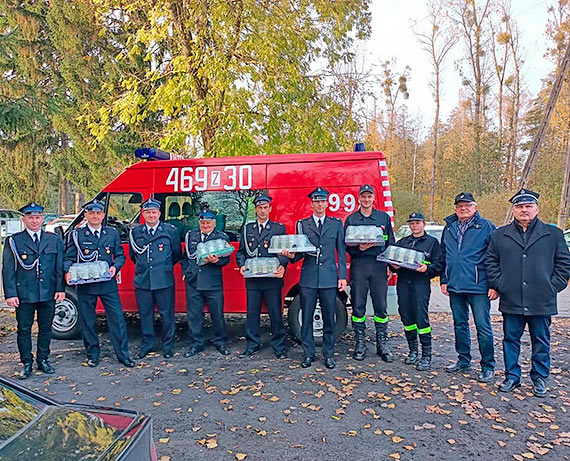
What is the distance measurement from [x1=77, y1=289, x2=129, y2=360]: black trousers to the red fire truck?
0.74 meters

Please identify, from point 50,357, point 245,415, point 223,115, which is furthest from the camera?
point 223,115

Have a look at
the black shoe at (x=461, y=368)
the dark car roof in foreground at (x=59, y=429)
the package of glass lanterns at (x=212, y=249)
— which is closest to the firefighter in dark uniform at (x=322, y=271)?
the package of glass lanterns at (x=212, y=249)

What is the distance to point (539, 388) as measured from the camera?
4.66 metres

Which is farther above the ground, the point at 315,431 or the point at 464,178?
the point at 464,178

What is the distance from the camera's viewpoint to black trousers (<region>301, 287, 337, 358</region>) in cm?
552

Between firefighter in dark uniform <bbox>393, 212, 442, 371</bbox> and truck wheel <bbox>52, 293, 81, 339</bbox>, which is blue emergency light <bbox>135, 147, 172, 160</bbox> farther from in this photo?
firefighter in dark uniform <bbox>393, 212, 442, 371</bbox>

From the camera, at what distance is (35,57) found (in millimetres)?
20281

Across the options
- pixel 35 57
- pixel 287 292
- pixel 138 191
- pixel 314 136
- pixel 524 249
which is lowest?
pixel 287 292

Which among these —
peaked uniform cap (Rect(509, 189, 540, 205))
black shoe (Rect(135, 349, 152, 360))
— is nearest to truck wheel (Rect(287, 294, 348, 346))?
black shoe (Rect(135, 349, 152, 360))

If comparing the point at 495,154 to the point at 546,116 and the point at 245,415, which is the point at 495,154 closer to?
the point at 546,116

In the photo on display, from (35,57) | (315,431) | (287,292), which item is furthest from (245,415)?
(35,57)

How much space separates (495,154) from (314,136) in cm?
2197

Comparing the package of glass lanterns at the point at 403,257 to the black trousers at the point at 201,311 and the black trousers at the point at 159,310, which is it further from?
the black trousers at the point at 159,310

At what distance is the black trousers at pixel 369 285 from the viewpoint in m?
5.59
